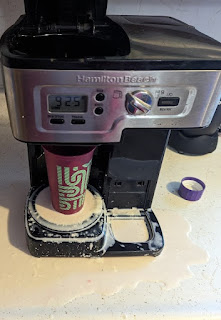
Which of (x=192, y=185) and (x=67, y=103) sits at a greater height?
(x=67, y=103)

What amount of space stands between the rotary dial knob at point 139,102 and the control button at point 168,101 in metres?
0.02

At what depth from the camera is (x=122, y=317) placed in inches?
17.6

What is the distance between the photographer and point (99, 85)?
385 millimetres

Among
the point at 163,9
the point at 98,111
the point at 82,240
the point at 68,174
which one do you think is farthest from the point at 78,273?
the point at 163,9

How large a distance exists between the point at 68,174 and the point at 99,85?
0.17 meters

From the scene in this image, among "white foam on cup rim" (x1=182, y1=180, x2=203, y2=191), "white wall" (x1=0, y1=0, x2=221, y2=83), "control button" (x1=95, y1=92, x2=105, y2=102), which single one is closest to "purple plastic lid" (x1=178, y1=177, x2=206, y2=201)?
"white foam on cup rim" (x1=182, y1=180, x2=203, y2=191)

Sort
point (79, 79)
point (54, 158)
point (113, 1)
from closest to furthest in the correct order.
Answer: point (79, 79) < point (54, 158) < point (113, 1)

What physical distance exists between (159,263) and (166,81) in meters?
0.31

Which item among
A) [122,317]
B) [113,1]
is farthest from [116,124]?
[113,1]

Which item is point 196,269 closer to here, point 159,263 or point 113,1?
point 159,263

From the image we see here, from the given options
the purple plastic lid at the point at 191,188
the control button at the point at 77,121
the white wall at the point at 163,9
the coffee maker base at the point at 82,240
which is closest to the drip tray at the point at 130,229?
the coffee maker base at the point at 82,240

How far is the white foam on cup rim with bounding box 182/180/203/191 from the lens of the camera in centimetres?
69

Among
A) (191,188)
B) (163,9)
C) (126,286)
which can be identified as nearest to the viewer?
(126,286)

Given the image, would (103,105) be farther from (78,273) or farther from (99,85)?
(78,273)
